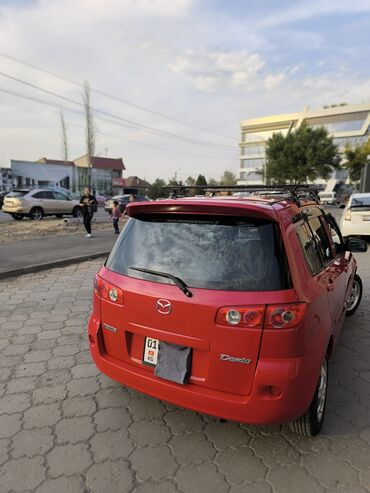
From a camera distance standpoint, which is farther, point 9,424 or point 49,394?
point 49,394

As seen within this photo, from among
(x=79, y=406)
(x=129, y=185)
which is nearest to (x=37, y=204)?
(x=79, y=406)

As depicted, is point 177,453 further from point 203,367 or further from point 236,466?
point 203,367

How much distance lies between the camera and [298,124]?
3770 inches

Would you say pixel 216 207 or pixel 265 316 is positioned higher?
pixel 216 207

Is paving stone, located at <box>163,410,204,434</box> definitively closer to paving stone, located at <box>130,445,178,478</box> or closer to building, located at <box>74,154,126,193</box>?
paving stone, located at <box>130,445,178,478</box>

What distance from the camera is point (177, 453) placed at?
7.86 feet

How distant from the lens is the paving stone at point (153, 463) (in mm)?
2218

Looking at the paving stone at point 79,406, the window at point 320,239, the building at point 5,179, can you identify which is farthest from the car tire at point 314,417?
the building at point 5,179

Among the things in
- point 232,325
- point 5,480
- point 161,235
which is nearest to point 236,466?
point 232,325

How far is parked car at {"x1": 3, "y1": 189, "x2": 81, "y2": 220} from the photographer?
60.6ft

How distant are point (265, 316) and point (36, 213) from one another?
743 inches

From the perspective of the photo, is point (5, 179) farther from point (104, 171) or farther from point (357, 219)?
point (357, 219)

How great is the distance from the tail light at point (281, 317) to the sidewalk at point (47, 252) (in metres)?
6.09

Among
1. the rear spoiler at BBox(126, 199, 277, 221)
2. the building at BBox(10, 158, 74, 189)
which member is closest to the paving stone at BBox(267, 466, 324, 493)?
the rear spoiler at BBox(126, 199, 277, 221)
